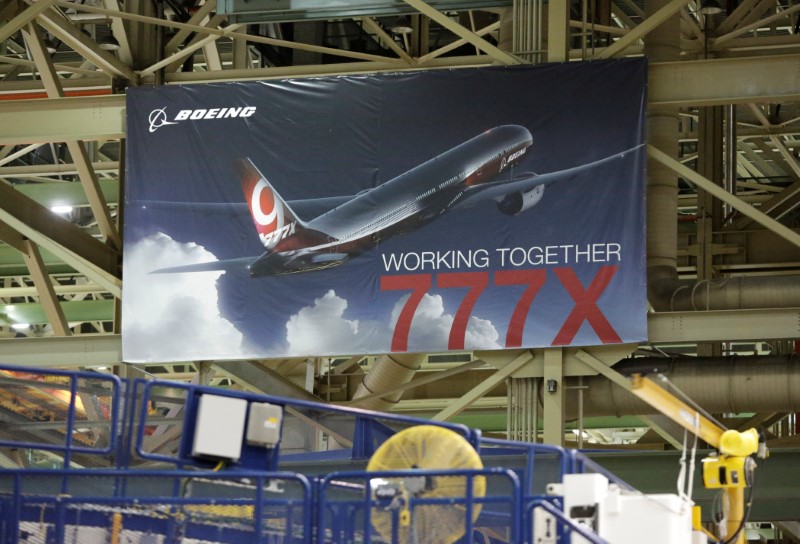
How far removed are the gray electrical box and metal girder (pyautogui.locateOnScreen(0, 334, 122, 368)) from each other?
1305 centimetres

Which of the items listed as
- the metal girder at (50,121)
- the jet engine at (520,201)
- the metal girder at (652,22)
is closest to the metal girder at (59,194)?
the metal girder at (50,121)

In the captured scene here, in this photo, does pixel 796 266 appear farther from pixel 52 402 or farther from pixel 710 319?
pixel 52 402

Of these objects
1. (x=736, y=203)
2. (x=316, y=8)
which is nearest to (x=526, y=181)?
(x=736, y=203)

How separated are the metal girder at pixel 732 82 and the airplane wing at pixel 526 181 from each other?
111cm

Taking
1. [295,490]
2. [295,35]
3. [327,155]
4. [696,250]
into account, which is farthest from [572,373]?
[295,490]

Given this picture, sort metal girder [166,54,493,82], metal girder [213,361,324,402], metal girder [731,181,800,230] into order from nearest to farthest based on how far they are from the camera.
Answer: metal girder [213,361,324,402], metal girder [166,54,493,82], metal girder [731,181,800,230]

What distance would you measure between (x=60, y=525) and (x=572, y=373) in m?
13.1

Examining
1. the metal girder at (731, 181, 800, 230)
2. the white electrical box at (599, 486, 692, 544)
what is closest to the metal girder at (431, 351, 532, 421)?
the metal girder at (731, 181, 800, 230)

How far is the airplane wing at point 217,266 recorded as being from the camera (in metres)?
25.0

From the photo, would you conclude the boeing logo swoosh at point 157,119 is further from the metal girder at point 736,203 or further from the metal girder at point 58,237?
the metal girder at point 736,203

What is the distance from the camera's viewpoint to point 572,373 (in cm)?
2338

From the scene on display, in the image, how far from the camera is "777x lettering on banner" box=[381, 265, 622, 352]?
23141mm

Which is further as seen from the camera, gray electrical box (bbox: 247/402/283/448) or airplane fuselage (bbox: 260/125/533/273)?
airplane fuselage (bbox: 260/125/533/273)

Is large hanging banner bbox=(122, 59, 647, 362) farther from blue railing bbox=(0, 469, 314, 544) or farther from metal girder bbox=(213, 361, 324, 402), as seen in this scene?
blue railing bbox=(0, 469, 314, 544)
